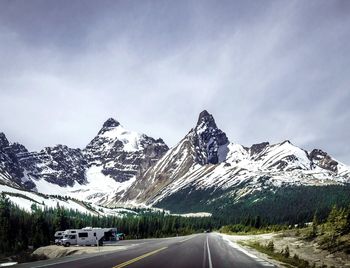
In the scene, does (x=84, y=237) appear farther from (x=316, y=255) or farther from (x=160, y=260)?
(x=160, y=260)

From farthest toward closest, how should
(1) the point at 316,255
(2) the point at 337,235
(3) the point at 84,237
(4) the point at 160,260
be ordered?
(3) the point at 84,237, (2) the point at 337,235, (1) the point at 316,255, (4) the point at 160,260

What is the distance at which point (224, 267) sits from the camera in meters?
31.3

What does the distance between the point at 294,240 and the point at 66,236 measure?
2069 inches

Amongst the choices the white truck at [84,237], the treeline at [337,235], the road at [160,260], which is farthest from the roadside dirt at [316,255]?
the white truck at [84,237]

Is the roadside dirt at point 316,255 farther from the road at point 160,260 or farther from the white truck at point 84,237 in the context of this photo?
the white truck at point 84,237

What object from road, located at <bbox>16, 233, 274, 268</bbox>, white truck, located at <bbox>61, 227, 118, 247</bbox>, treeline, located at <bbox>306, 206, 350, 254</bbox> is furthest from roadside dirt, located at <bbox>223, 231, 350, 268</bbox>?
white truck, located at <bbox>61, 227, 118, 247</bbox>

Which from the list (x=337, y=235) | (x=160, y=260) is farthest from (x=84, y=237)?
(x=160, y=260)

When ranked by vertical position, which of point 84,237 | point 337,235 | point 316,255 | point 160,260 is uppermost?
point 84,237

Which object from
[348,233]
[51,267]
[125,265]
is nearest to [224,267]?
[125,265]

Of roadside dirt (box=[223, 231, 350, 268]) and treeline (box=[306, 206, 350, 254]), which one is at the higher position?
treeline (box=[306, 206, 350, 254])

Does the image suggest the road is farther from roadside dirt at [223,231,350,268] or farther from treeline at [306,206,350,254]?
treeline at [306,206,350,254]

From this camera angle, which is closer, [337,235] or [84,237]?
[337,235]

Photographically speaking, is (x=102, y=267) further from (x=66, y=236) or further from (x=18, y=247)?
(x=18, y=247)

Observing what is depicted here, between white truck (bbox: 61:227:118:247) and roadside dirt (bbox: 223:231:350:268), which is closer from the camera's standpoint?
roadside dirt (bbox: 223:231:350:268)
